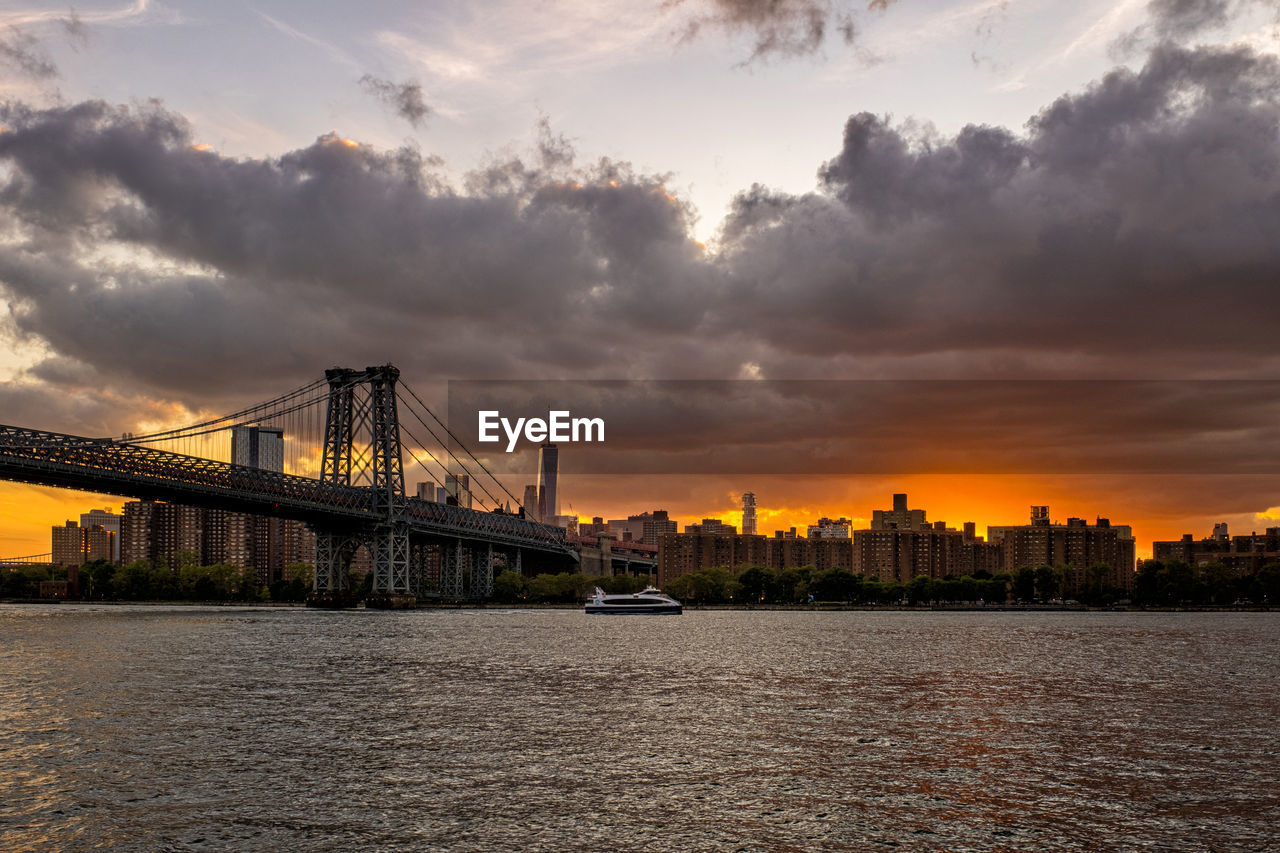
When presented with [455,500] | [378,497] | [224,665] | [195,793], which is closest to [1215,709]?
[195,793]

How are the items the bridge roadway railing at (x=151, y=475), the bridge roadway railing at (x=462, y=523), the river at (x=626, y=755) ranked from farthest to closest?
1. the bridge roadway railing at (x=462, y=523)
2. the bridge roadway railing at (x=151, y=475)
3. the river at (x=626, y=755)

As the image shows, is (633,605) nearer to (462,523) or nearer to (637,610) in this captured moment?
(637,610)

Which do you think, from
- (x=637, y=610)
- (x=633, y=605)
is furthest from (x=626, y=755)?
(x=637, y=610)

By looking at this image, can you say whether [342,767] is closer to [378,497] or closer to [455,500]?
[378,497]

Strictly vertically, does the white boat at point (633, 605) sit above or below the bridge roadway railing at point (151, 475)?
below

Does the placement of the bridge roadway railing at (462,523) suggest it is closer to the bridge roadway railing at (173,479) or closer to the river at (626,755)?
the bridge roadway railing at (173,479)

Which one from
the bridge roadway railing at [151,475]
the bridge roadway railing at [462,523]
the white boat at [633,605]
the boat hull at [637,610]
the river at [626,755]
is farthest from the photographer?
the white boat at [633,605]

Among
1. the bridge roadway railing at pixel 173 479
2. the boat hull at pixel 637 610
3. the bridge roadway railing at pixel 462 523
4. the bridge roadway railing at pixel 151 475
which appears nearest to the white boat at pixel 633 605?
the boat hull at pixel 637 610
